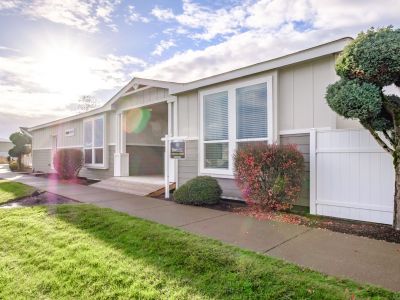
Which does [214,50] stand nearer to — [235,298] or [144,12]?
[144,12]

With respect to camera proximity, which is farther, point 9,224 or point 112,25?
point 112,25

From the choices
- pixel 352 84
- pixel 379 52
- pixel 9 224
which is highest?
pixel 379 52

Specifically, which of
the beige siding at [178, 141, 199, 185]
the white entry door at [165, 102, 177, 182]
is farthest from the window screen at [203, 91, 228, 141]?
the white entry door at [165, 102, 177, 182]

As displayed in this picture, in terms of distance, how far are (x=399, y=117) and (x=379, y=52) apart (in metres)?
1.04

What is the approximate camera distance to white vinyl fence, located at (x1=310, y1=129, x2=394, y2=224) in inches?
176

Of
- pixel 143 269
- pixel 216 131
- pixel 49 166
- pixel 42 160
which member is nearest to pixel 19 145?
pixel 42 160

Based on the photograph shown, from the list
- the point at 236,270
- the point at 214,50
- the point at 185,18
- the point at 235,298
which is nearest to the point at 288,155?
the point at 236,270

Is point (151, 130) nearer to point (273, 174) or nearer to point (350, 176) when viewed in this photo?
point (273, 174)

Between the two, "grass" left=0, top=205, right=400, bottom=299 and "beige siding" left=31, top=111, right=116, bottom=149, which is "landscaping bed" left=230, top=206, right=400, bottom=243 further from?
"beige siding" left=31, top=111, right=116, bottom=149

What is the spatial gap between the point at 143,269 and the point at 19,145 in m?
23.1

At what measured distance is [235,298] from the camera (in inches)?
91.4

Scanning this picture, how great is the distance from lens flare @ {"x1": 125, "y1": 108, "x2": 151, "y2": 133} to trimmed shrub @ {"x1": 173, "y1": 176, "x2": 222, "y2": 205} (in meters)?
5.85

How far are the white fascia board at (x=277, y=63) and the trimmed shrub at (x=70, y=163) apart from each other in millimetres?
7527

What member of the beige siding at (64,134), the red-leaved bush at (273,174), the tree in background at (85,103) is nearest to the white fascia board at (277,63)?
the red-leaved bush at (273,174)
